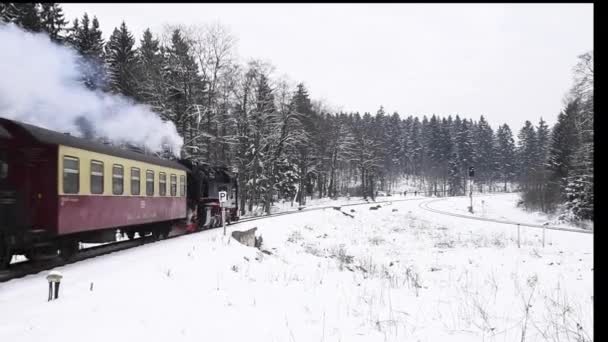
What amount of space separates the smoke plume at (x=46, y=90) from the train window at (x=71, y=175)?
18.4ft

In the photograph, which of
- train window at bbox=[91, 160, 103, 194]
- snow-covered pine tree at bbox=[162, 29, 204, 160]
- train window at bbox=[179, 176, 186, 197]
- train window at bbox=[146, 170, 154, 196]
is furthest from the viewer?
snow-covered pine tree at bbox=[162, 29, 204, 160]

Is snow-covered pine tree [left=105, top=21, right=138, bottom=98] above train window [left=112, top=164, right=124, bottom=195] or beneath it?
above

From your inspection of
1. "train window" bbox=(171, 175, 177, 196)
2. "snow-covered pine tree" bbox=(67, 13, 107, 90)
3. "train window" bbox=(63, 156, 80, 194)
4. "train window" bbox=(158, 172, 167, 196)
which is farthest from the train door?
"snow-covered pine tree" bbox=(67, 13, 107, 90)

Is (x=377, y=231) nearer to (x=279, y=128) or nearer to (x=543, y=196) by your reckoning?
(x=279, y=128)

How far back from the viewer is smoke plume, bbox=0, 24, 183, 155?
13.3 m

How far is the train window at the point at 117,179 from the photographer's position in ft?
36.8

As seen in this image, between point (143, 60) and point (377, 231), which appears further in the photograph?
point (143, 60)

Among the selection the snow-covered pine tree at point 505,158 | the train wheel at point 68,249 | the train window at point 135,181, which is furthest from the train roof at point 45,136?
the snow-covered pine tree at point 505,158

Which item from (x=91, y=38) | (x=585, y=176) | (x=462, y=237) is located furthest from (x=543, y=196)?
(x=91, y=38)

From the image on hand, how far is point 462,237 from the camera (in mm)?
23906

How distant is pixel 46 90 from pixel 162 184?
17.1 feet

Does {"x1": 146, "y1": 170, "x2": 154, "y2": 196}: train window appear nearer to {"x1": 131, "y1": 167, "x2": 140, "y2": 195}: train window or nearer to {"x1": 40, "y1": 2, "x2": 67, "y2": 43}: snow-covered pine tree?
→ {"x1": 131, "y1": 167, "x2": 140, "y2": 195}: train window
